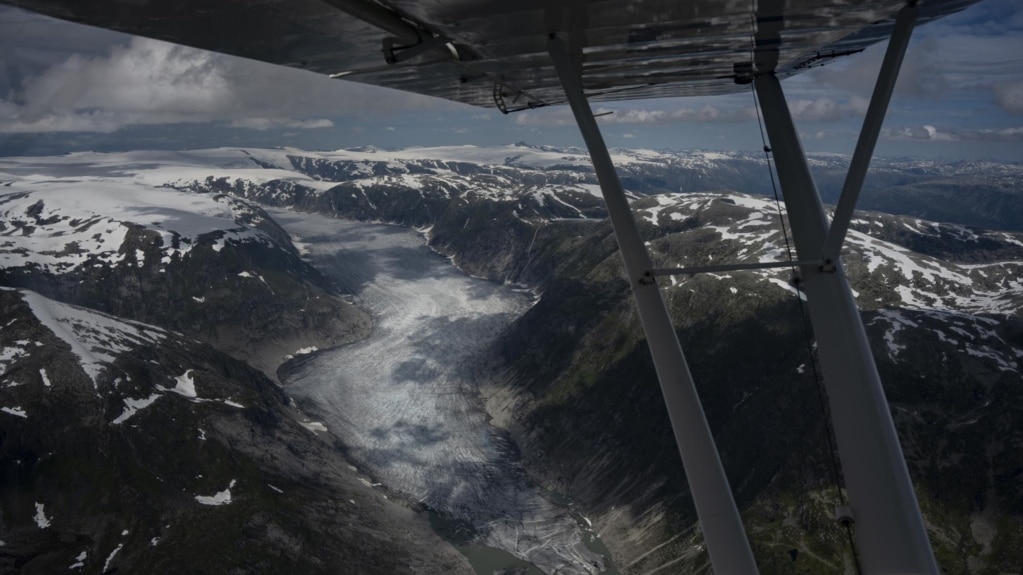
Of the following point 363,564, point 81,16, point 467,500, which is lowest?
point 467,500

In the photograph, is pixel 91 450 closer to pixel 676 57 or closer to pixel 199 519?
pixel 199 519

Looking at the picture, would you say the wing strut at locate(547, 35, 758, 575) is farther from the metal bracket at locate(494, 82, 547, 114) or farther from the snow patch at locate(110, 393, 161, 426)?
the snow patch at locate(110, 393, 161, 426)

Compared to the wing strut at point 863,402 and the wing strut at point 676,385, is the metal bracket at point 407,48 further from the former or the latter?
the wing strut at point 863,402

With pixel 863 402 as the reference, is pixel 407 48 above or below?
above

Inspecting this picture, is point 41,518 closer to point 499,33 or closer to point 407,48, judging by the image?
point 407,48

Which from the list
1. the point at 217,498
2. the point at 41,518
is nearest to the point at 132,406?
the point at 41,518

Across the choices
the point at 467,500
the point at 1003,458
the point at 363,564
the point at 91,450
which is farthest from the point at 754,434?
the point at 91,450
